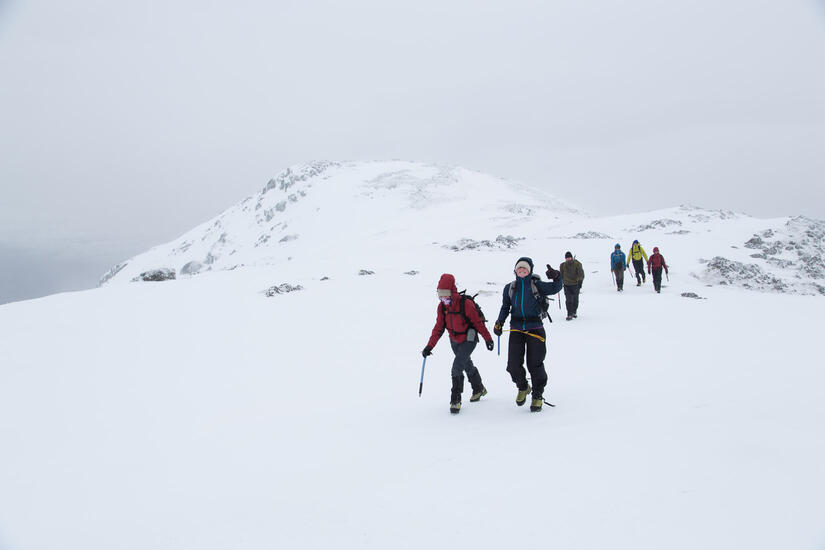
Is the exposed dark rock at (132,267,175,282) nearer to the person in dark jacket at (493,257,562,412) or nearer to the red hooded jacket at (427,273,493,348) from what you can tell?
the red hooded jacket at (427,273,493,348)

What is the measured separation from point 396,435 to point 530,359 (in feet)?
7.87

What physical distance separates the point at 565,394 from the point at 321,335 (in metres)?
8.53

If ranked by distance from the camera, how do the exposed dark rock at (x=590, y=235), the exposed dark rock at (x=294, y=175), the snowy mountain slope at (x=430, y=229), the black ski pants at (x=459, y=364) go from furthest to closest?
1. the exposed dark rock at (x=294, y=175)
2. the exposed dark rock at (x=590, y=235)
3. the snowy mountain slope at (x=430, y=229)
4. the black ski pants at (x=459, y=364)

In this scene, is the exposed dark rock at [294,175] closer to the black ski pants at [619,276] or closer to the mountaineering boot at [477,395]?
the black ski pants at [619,276]

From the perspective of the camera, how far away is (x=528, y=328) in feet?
23.3

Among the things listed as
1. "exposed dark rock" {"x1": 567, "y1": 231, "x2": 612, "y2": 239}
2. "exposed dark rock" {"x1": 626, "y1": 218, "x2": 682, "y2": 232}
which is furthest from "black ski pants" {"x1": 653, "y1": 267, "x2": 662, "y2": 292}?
"exposed dark rock" {"x1": 626, "y1": 218, "x2": 682, "y2": 232}

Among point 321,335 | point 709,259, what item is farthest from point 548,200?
point 321,335

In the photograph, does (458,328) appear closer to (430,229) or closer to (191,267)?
(430,229)

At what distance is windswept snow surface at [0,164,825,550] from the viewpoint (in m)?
4.00

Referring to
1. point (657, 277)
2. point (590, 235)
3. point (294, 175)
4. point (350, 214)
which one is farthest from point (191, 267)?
point (657, 277)

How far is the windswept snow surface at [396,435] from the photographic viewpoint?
4.00 m

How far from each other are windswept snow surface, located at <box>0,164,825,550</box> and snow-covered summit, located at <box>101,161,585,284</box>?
39.0m

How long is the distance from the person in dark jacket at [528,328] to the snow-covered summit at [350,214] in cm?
4359

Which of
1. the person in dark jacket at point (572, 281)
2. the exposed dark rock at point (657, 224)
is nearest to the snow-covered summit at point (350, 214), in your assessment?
the exposed dark rock at point (657, 224)
